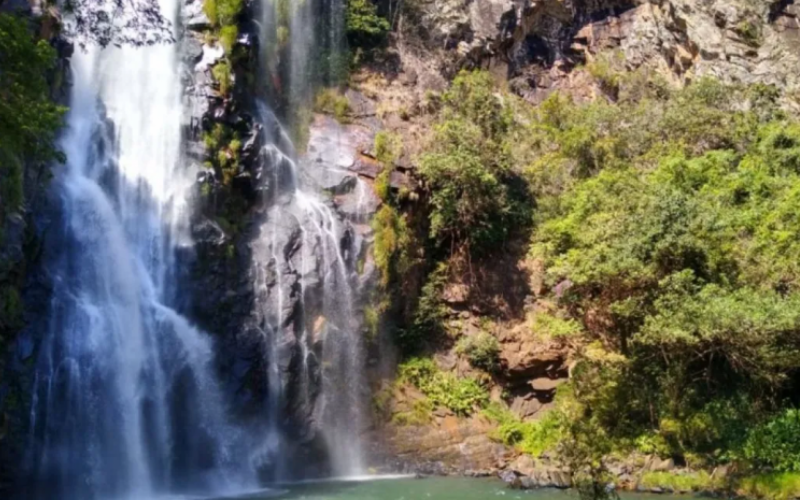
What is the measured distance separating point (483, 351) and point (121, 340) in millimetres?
11313

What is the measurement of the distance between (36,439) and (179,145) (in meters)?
10.5

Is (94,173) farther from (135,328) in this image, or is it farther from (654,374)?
(654,374)

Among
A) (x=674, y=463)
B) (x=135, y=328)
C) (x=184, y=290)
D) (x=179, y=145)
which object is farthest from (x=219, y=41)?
(x=674, y=463)

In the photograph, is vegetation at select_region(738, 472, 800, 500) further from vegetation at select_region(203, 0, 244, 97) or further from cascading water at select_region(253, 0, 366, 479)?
vegetation at select_region(203, 0, 244, 97)

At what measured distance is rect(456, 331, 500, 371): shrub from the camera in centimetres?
2575

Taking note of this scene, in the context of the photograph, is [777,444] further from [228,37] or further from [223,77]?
[228,37]

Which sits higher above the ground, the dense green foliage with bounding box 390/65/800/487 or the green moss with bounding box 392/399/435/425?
the dense green foliage with bounding box 390/65/800/487

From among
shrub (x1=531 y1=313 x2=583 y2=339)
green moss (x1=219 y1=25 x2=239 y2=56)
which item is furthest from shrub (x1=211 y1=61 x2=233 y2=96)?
shrub (x1=531 y1=313 x2=583 y2=339)

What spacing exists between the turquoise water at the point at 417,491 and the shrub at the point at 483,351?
4748 mm

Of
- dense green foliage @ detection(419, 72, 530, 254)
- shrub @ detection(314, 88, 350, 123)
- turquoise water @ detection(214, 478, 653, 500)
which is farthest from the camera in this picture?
shrub @ detection(314, 88, 350, 123)

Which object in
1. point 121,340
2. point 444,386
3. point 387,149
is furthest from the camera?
point 387,149

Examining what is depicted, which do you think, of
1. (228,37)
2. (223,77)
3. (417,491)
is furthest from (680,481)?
(228,37)

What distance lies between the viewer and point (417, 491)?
19.6m

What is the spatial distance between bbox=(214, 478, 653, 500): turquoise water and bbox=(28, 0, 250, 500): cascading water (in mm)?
2249
